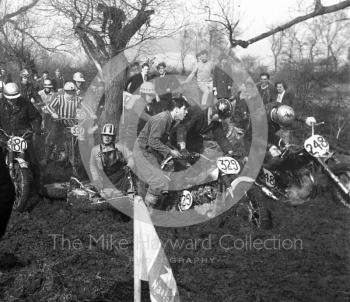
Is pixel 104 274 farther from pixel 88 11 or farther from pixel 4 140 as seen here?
pixel 88 11

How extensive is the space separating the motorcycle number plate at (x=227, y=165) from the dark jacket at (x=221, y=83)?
9.01ft

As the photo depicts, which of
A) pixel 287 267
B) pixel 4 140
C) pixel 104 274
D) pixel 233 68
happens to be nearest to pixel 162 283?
pixel 104 274

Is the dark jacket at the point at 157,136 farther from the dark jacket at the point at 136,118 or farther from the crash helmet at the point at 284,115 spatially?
the crash helmet at the point at 284,115

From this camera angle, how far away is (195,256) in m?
5.02

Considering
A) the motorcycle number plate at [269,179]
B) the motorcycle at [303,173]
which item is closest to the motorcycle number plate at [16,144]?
the motorcycle at [303,173]

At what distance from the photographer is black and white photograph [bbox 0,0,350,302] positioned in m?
4.28

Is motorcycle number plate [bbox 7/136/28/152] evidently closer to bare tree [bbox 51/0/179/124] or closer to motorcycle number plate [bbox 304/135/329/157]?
bare tree [bbox 51/0/179/124]

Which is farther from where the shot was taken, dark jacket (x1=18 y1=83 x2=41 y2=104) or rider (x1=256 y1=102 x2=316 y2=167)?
dark jacket (x1=18 y1=83 x2=41 y2=104)

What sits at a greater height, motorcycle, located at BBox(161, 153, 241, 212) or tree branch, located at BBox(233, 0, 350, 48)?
tree branch, located at BBox(233, 0, 350, 48)

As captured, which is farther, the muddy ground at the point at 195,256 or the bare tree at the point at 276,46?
the bare tree at the point at 276,46

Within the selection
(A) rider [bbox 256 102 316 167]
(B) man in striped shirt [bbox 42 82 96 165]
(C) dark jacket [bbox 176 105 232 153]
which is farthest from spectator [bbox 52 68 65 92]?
(A) rider [bbox 256 102 316 167]

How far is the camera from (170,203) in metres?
6.22

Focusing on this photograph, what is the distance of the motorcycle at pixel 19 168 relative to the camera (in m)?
6.39

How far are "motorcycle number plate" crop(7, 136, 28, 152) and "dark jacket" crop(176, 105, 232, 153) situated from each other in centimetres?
214
